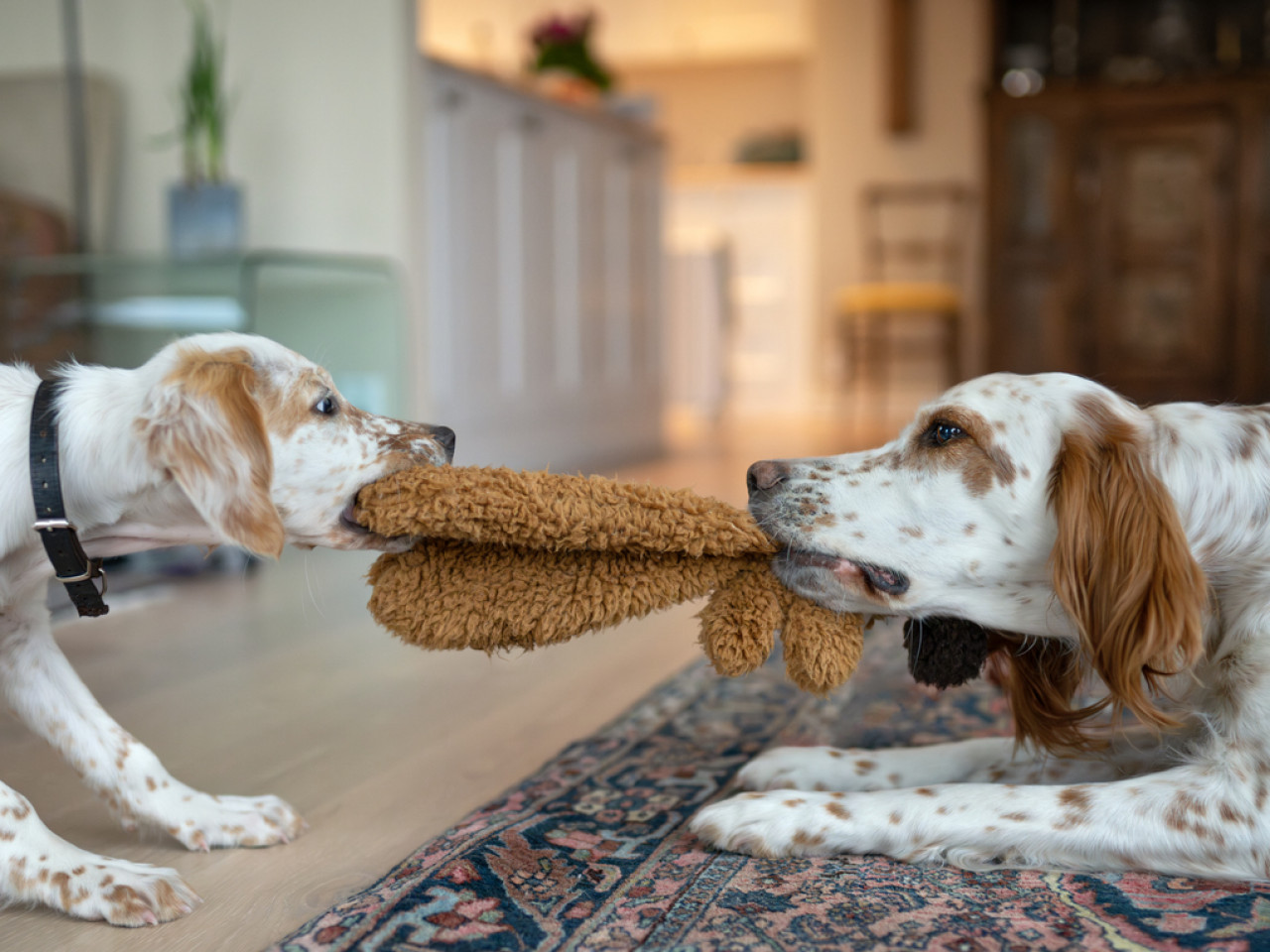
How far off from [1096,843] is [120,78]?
4.01m

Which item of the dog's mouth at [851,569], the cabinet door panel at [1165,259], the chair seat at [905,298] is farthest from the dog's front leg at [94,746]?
the cabinet door panel at [1165,259]

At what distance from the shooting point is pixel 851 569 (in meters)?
1.46

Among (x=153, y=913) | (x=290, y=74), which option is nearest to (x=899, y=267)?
(x=290, y=74)

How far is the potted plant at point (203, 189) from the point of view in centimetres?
369

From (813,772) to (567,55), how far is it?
4619 mm

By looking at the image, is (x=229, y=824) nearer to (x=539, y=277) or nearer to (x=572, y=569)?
(x=572, y=569)

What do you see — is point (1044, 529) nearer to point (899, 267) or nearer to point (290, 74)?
point (290, 74)

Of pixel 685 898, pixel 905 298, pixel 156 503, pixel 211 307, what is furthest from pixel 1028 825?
pixel 905 298

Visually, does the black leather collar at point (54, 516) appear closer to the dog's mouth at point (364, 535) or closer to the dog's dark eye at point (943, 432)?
the dog's mouth at point (364, 535)

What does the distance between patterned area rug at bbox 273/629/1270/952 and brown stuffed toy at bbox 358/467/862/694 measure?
0.80ft

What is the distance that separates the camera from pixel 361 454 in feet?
4.91

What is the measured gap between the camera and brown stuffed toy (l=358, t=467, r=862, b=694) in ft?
4.58

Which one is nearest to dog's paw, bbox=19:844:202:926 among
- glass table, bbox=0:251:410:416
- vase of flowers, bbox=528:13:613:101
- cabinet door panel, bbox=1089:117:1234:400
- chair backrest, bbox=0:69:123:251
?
glass table, bbox=0:251:410:416

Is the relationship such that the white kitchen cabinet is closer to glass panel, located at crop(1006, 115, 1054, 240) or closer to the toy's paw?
glass panel, located at crop(1006, 115, 1054, 240)
